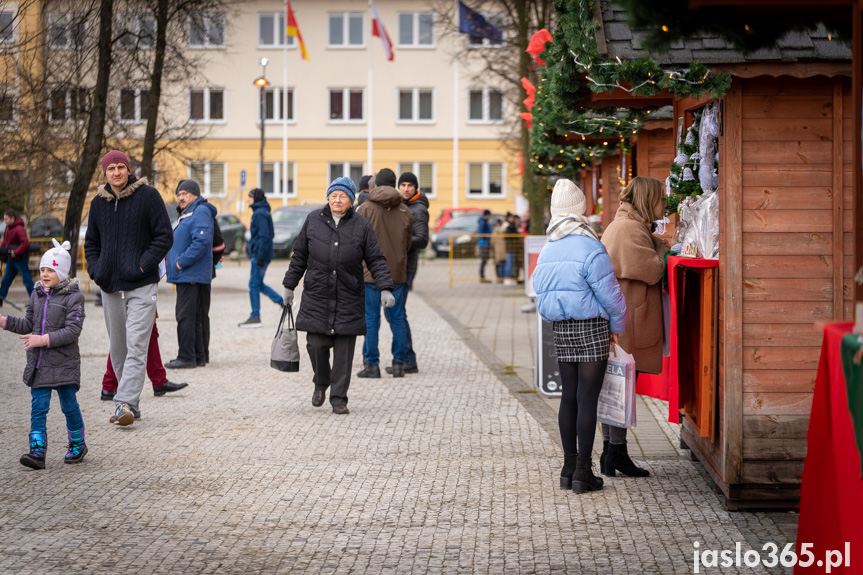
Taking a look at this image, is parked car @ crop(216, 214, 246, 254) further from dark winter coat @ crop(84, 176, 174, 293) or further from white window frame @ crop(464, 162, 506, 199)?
dark winter coat @ crop(84, 176, 174, 293)

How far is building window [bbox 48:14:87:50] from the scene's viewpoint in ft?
52.2

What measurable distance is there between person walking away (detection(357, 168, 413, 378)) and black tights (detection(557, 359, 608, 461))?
457 centimetres

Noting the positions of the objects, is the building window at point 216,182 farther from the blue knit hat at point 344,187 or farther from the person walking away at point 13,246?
the blue knit hat at point 344,187

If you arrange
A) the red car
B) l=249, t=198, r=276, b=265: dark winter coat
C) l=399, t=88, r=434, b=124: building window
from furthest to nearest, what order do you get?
1. l=399, t=88, r=434, b=124: building window
2. the red car
3. l=249, t=198, r=276, b=265: dark winter coat

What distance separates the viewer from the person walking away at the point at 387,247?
11312 millimetres

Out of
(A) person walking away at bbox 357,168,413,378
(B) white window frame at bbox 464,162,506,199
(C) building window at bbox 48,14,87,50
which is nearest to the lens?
(A) person walking away at bbox 357,168,413,378

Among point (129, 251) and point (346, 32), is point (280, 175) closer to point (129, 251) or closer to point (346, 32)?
point (346, 32)

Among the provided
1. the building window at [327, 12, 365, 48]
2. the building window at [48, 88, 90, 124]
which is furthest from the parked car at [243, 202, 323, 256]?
the building window at [48, 88, 90, 124]

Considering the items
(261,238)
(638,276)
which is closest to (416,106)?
(261,238)

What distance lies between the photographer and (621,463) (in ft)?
23.4

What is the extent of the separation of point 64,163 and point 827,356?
54.9 ft

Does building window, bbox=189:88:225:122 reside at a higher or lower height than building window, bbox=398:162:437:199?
higher

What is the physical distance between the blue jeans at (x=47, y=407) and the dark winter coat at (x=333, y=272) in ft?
7.41

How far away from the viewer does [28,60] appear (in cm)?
1428
